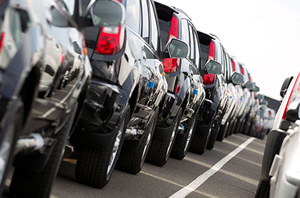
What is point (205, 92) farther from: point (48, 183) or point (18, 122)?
point (18, 122)

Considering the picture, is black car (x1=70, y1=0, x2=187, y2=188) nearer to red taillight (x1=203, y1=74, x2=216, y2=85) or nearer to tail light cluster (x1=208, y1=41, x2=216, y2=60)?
red taillight (x1=203, y1=74, x2=216, y2=85)

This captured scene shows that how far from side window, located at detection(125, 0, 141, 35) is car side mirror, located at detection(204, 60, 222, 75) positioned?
18.5 ft

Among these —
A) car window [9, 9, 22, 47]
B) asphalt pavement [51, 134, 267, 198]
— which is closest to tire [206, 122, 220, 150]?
asphalt pavement [51, 134, 267, 198]

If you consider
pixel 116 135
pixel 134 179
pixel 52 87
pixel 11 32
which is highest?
pixel 11 32

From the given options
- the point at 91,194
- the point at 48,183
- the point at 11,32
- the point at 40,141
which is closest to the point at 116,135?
the point at 91,194

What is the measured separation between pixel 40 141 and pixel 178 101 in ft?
18.7

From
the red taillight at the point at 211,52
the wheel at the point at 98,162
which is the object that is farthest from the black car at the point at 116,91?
the red taillight at the point at 211,52

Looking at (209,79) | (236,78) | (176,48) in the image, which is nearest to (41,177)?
(176,48)

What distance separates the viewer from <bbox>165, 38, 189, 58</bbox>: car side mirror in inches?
338

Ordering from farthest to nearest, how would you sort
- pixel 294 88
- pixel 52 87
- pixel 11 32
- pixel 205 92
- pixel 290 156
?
pixel 205 92, pixel 294 88, pixel 290 156, pixel 52 87, pixel 11 32

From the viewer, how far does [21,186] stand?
5066 mm

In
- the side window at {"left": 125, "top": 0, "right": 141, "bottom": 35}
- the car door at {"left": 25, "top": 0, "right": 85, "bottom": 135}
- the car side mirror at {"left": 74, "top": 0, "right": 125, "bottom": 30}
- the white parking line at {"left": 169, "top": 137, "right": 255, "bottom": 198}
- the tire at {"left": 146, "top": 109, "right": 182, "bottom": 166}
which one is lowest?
the white parking line at {"left": 169, "top": 137, "right": 255, "bottom": 198}

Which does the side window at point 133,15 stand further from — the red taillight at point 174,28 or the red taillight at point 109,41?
the red taillight at point 174,28

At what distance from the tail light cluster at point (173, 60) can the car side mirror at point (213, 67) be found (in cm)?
→ 261
